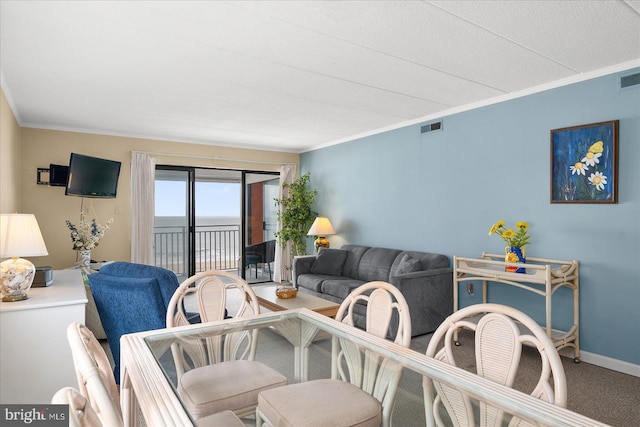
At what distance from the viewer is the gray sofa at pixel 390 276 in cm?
390

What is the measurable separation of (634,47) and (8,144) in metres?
5.55

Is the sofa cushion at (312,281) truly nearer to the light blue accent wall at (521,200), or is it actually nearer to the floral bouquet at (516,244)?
the light blue accent wall at (521,200)

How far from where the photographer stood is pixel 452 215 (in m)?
4.37

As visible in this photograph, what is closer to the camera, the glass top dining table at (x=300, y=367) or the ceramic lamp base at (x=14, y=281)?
the glass top dining table at (x=300, y=367)

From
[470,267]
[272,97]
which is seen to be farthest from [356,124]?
[470,267]

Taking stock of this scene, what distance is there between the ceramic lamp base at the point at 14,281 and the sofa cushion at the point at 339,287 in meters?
2.92

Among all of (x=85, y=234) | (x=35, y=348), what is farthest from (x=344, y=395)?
(x=85, y=234)

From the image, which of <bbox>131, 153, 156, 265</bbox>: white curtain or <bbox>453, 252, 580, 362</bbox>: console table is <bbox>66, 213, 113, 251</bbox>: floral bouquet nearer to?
<bbox>131, 153, 156, 265</bbox>: white curtain

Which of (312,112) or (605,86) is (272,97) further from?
(605,86)

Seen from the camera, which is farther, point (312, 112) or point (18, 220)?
point (312, 112)

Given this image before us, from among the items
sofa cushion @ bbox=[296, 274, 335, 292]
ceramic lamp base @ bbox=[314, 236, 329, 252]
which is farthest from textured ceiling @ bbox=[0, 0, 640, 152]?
ceramic lamp base @ bbox=[314, 236, 329, 252]

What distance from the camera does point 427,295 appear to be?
3971mm

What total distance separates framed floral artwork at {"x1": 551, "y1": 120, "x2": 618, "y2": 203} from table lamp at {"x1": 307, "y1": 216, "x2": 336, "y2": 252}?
3222mm

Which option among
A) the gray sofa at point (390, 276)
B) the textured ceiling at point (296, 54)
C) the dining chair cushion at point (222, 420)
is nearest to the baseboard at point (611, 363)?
the gray sofa at point (390, 276)
